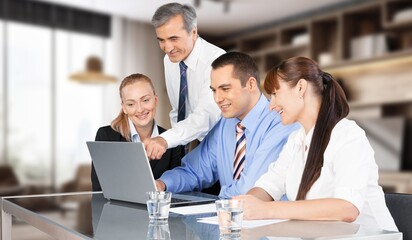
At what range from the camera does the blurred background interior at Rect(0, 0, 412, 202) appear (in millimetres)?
4969

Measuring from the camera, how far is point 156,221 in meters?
1.18

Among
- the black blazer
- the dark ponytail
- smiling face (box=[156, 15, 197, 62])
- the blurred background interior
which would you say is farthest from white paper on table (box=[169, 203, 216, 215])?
the blurred background interior

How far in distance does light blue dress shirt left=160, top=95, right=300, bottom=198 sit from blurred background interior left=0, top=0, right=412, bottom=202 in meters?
2.87

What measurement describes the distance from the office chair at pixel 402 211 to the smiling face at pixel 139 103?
996mm

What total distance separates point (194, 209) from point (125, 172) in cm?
29

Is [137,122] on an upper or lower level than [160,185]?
upper

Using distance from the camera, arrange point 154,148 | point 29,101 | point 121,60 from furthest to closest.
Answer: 1. point 121,60
2. point 29,101
3. point 154,148

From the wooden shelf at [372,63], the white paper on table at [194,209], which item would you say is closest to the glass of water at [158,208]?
the white paper on table at [194,209]

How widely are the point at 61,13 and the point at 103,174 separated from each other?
4.71 m

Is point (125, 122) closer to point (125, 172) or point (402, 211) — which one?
point (125, 172)

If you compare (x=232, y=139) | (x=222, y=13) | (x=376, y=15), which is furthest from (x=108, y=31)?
(x=232, y=139)

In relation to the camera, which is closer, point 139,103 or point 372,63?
point 139,103

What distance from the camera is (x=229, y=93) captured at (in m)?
1.91

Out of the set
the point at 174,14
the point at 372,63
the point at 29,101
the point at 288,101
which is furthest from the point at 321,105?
the point at 29,101
